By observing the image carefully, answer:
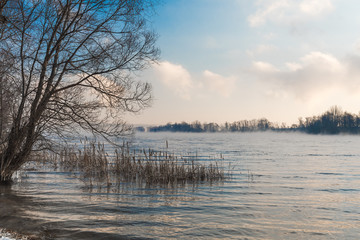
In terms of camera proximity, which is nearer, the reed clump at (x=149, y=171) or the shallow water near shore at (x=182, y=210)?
the shallow water near shore at (x=182, y=210)

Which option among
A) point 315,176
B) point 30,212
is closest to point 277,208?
point 30,212

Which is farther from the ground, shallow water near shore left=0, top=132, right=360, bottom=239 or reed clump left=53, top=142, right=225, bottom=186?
reed clump left=53, top=142, right=225, bottom=186

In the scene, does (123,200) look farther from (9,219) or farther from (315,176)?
(315,176)

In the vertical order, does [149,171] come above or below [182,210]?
above

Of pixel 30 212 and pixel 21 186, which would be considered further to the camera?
pixel 21 186

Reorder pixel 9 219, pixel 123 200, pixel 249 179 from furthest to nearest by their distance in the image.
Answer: pixel 249 179, pixel 123 200, pixel 9 219

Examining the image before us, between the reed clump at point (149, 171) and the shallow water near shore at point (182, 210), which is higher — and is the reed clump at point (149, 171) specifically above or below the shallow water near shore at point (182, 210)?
above

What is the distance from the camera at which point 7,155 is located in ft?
37.7

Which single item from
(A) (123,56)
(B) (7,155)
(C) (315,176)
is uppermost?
(A) (123,56)

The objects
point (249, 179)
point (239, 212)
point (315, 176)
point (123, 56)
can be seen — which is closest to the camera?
point (239, 212)

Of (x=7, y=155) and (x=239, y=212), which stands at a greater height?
(x=7, y=155)

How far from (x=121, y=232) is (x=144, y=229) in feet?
2.07

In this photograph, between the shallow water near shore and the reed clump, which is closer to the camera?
the shallow water near shore

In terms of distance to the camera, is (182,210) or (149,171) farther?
(149,171)
